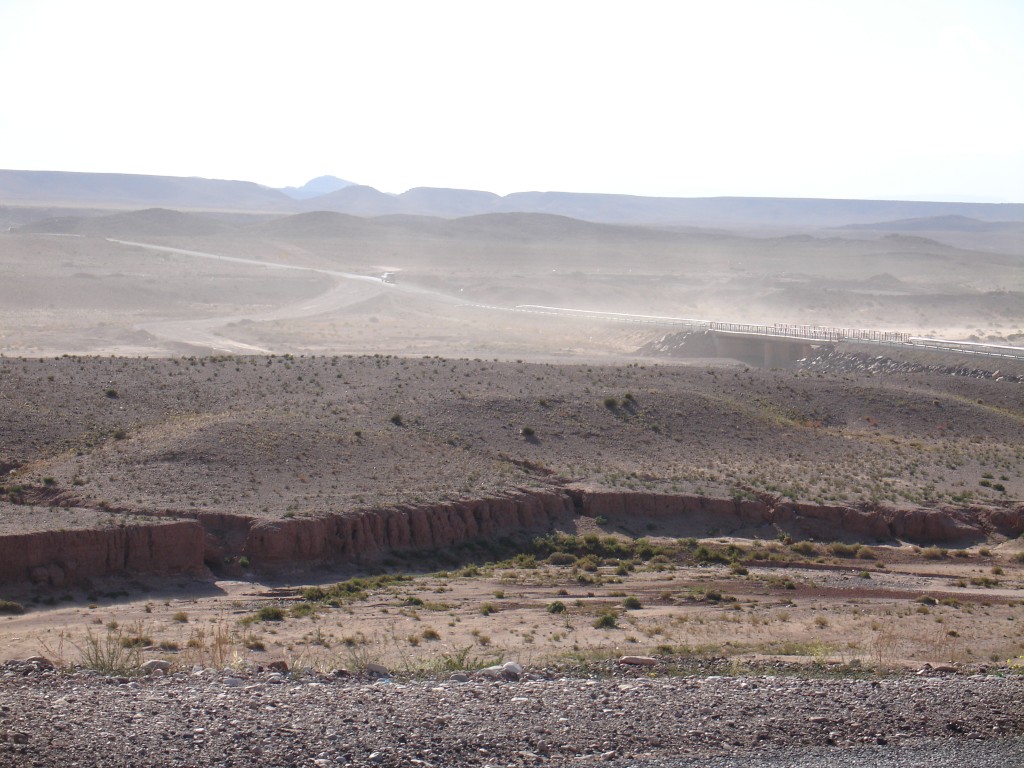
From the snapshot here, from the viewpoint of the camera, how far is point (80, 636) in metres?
18.1

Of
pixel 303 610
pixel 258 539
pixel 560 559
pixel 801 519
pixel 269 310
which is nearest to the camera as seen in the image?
pixel 303 610

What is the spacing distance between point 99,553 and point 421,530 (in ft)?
23.4

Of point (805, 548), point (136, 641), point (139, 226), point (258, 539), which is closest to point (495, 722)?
point (136, 641)

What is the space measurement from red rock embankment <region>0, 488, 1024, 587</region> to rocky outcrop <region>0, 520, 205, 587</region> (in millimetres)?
→ 20

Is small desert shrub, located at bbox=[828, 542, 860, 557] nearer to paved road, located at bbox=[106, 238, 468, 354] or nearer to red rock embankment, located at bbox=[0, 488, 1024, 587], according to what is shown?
red rock embankment, located at bbox=[0, 488, 1024, 587]

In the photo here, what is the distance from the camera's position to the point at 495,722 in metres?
11.6

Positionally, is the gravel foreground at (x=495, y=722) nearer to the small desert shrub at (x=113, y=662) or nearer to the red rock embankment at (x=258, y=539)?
the small desert shrub at (x=113, y=662)

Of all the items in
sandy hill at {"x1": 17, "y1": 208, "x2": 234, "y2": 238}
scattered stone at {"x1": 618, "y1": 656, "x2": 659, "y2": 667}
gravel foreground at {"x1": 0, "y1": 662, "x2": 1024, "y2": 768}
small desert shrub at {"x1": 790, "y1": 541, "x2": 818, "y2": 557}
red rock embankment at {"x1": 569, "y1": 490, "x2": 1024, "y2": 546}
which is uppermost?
sandy hill at {"x1": 17, "y1": 208, "x2": 234, "y2": 238}

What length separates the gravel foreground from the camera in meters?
10.7

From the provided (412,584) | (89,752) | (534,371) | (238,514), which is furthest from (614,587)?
(534,371)

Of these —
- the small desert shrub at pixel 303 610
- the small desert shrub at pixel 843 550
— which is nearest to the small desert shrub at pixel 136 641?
the small desert shrub at pixel 303 610

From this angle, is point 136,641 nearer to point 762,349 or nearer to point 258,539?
point 258,539

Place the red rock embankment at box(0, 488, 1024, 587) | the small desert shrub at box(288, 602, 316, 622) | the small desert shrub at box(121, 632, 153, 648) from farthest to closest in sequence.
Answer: the red rock embankment at box(0, 488, 1024, 587)
the small desert shrub at box(288, 602, 316, 622)
the small desert shrub at box(121, 632, 153, 648)

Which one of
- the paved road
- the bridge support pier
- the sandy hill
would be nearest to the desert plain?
the bridge support pier
